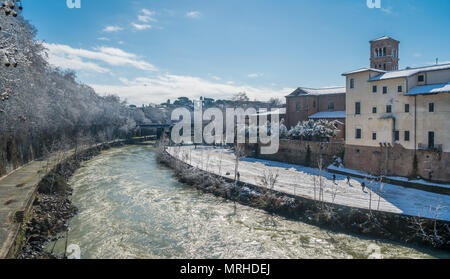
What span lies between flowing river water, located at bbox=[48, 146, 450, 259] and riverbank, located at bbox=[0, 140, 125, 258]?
673mm

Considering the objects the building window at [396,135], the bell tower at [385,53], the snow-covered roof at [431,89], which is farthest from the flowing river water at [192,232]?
the bell tower at [385,53]

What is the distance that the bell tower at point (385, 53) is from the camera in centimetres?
4106

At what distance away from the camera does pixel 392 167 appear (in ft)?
71.7

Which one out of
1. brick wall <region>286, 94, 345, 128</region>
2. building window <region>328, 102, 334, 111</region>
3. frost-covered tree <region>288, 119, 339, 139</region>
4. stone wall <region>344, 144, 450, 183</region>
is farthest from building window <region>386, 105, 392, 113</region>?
building window <region>328, 102, 334, 111</region>

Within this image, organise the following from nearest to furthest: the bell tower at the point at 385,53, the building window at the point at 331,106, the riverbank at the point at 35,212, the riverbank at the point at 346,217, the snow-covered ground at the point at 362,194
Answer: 1. the riverbank at the point at 35,212
2. the riverbank at the point at 346,217
3. the snow-covered ground at the point at 362,194
4. the building window at the point at 331,106
5. the bell tower at the point at 385,53

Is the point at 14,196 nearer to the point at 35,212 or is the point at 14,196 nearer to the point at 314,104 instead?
the point at 35,212

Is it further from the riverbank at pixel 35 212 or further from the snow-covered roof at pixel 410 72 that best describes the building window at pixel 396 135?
the riverbank at pixel 35 212

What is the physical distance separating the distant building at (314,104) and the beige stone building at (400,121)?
33.6 ft

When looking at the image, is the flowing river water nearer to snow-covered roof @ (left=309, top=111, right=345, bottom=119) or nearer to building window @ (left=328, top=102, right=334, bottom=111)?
snow-covered roof @ (left=309, top=111, right=345, bottom=119)

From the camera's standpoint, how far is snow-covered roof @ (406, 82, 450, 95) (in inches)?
744

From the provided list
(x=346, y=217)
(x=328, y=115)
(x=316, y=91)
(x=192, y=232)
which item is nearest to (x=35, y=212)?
(x=192, y=232)

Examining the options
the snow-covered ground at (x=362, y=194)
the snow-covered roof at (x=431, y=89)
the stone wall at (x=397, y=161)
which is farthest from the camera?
the stone wall at (x=397, y=161)

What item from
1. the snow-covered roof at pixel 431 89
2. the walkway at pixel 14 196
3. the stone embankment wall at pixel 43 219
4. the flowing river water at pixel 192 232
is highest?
the snow-covered roof at pixel 431 89
